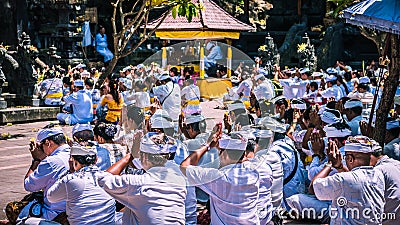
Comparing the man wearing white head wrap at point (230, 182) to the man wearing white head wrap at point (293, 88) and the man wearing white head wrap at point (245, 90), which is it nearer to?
the man wearing white head wrap at point (245, 90)

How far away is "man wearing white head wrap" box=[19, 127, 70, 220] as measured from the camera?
6.86 m

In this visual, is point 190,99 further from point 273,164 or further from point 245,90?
point 273,164

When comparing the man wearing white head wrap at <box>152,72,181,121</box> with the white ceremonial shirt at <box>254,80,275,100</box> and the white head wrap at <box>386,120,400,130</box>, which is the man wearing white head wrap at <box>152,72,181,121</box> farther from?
the white head wrap at <box>386,120,400,130</box>

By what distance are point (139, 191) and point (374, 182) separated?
220cm

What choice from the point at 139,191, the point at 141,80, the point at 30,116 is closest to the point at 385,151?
the point at 139,191

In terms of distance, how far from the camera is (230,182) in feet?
20.4

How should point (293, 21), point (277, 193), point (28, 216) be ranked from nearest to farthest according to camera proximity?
point (28, 216) < point (277, 193) < point (293, 21)

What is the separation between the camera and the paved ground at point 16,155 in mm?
9883

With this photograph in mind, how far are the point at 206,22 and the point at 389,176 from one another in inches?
682

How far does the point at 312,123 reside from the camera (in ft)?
32.2

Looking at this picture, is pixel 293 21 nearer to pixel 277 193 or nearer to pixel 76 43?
pixel 76 43

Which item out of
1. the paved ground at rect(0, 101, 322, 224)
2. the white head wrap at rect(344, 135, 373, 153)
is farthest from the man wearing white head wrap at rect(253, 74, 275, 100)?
the white head wrap at rect(344, 135, 373, 153)

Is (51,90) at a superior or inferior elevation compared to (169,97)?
inferior

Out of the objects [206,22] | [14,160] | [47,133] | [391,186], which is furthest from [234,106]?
[206,22]
